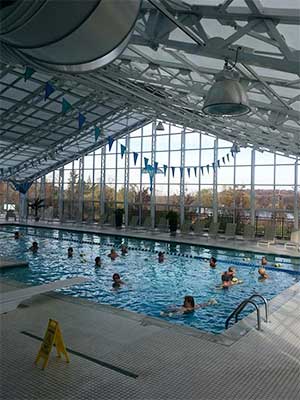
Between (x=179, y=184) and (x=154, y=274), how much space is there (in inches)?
349

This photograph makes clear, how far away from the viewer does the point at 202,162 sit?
16531 millimetres

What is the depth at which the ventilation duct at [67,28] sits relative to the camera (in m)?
0.79

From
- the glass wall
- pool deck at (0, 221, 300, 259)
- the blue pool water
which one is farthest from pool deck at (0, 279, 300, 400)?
the glass wall

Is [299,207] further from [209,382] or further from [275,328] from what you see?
[209,382]

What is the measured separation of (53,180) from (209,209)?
1044 centimetres

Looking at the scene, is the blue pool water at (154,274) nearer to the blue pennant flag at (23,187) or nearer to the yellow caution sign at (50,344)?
the yellow caution sign at (50,344)

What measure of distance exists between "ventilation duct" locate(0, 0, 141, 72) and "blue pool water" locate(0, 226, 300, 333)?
5017 mm

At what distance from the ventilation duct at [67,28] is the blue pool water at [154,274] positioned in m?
5.02

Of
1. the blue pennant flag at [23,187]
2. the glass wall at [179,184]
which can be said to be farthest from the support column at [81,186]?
Answer: the blue pennant flag at [23,187]

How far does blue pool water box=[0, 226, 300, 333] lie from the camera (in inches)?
256

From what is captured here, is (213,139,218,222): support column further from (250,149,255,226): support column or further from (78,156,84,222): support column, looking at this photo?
(78,156,84,222): support column

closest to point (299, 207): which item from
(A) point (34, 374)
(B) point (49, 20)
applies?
(A) point (34, 374)

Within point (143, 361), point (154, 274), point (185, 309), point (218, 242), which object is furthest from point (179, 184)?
point (143, 361)

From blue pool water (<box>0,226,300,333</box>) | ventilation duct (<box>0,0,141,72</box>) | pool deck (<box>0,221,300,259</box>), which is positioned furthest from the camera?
pool deck (<box>0,221,300,259</box>)
